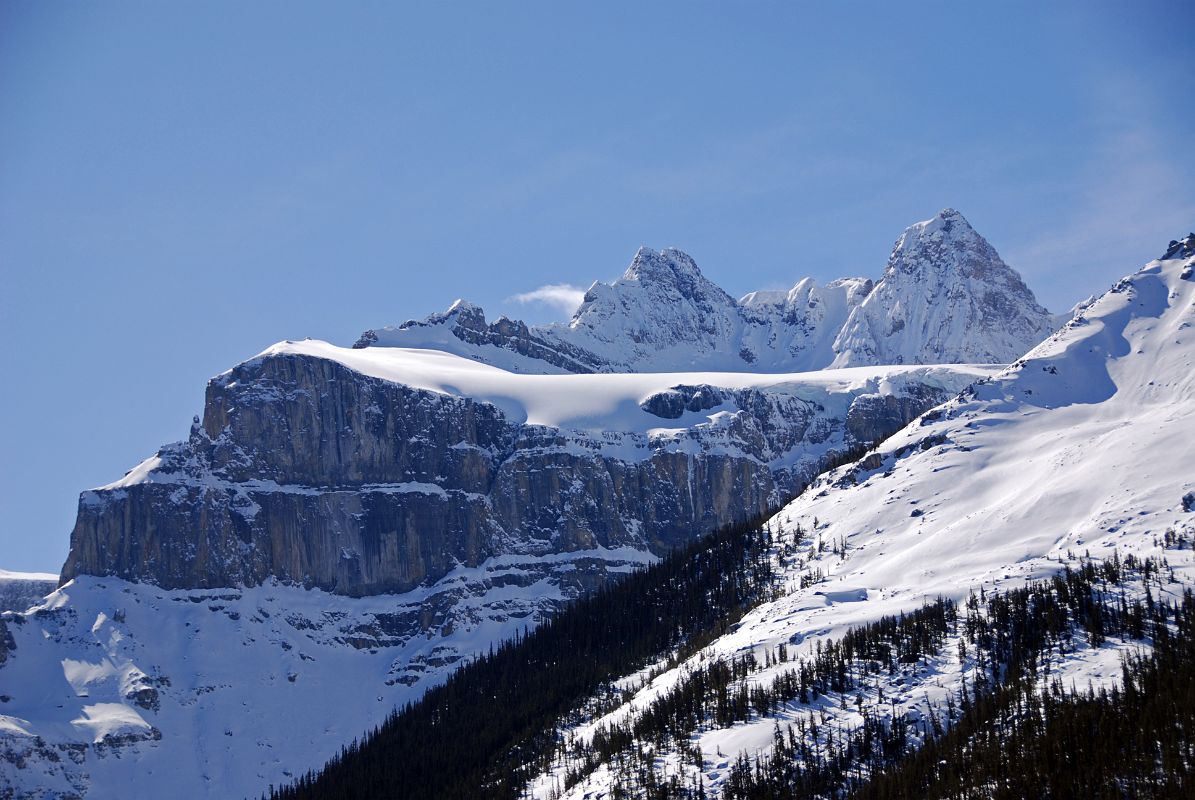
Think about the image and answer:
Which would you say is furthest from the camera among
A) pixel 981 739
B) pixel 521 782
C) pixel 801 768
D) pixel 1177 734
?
pixel 521 782

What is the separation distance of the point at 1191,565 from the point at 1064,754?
5183cm

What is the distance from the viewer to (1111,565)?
182 metres

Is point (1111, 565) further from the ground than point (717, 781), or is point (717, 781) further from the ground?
point (1111, 565)

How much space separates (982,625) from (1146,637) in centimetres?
1903

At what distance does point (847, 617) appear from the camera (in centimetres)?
19712

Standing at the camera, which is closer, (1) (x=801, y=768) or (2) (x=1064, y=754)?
(2) (x=1064, y=754)

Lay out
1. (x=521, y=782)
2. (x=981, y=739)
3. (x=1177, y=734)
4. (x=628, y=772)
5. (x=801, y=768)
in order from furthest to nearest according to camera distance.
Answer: (x=521, y=782) < (x=628, y=772) < (x=801, y=768) < (x=981, y=739) < (x=1177, y=734)

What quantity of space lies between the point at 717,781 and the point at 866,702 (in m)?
18.9

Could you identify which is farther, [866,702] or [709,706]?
[709,706]

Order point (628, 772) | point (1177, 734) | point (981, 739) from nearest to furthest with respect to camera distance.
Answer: point (1177, 734), point (981, 739), point (628, 772)

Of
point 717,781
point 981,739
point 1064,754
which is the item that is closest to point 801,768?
point 717,781

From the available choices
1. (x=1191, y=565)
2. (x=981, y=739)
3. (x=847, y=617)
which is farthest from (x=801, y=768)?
(x=1191, y=565)

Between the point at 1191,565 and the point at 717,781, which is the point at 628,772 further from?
the point at 1191,565

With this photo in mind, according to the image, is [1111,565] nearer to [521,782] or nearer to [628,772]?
[628,772]
